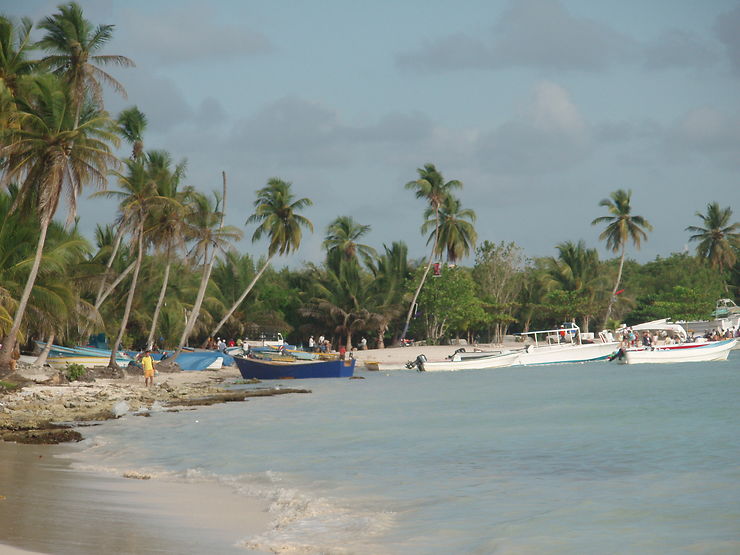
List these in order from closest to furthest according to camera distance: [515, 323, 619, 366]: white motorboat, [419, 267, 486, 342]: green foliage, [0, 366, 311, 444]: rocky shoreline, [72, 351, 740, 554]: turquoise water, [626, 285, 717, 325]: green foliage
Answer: [72, 351, 740, 554]: turquoise water
[0, 366, 311, 444]: rocky shoreline
[515, 323, 619, 366]: white motorboat
[419, 267, 486, 342]: green foliage
[626, 285, 717, 325]: green foliage

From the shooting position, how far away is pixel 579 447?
47.6 ft

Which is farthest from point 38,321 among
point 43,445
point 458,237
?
point 458,237

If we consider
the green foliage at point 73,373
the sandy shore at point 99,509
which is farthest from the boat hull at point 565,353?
the sandy shore at point 99,509

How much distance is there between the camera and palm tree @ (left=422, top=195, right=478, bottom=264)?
62.3 m

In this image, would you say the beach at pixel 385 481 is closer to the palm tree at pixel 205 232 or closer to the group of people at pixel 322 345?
the palm tree at pixel 205 232

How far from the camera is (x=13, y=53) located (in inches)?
1078

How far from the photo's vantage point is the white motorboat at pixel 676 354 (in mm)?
43031

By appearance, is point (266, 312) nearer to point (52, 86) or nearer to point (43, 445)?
point (52, 86)

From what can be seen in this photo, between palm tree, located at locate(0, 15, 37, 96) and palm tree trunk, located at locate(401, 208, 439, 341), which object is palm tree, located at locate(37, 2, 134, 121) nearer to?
palm tree, located at locate(0, 15, 37, 96)

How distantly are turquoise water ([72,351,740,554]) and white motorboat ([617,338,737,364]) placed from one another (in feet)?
55.7

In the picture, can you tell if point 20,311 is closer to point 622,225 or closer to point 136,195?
point 136,195

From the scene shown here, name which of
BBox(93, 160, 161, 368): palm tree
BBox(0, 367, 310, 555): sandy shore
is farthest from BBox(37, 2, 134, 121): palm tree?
BBox(0, 367, 310, 555): sandy shore

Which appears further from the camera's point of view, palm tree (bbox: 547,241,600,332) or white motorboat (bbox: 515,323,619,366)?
palm tree (bbox: 547,241,600,332)

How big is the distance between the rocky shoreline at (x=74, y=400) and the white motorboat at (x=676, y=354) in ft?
67.2
